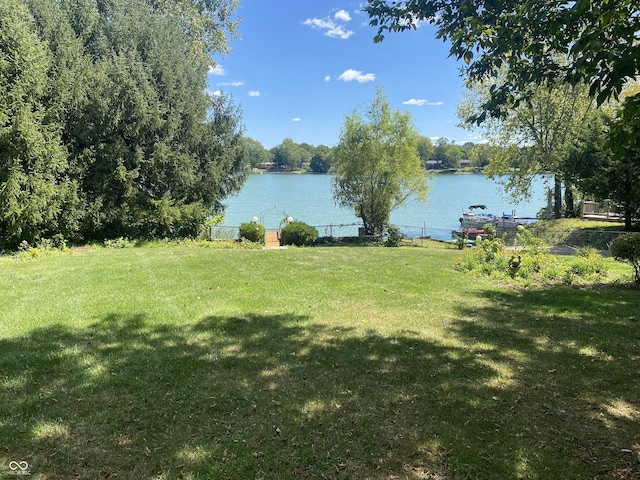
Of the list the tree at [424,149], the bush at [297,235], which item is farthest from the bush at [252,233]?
the tree at [424,149]

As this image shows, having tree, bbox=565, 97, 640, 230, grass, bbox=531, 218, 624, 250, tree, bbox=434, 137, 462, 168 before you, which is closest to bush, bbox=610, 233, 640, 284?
tree, bbox=565, 97, 640, 230

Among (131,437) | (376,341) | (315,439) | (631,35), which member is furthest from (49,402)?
(631,35)

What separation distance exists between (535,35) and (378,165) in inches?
870

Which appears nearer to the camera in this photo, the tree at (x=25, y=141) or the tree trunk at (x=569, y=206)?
the tree at (x=25, y=141)

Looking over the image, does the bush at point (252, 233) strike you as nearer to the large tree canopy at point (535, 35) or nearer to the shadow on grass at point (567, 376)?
the shadow on grass at point (567, 376)

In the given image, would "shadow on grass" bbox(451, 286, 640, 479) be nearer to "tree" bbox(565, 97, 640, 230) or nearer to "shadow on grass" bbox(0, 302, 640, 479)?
"shadow on grass" bbox(0, 302, 640, 479)

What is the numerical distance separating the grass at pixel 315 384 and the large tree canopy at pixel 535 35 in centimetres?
256

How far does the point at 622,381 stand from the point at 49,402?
5.09 m

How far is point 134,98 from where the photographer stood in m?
14.7

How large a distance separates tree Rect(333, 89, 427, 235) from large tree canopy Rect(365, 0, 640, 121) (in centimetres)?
2151

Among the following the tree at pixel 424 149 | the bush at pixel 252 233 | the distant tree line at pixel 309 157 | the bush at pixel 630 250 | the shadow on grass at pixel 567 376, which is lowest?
the bush at pixel 252 233

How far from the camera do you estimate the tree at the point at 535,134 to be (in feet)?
82.3

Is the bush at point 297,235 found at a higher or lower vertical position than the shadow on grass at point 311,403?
lower

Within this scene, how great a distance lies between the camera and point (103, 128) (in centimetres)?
1440
